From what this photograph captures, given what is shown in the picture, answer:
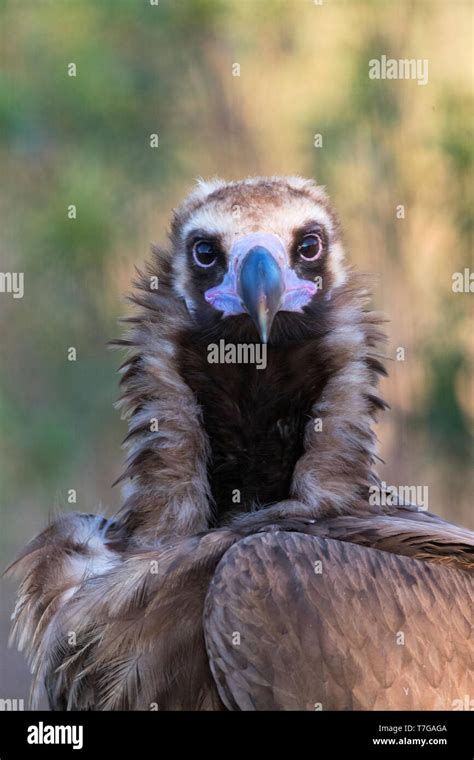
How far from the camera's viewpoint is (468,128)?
14.8 feet

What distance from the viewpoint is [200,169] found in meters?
4.64

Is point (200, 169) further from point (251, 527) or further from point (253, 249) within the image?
point (251, 527)

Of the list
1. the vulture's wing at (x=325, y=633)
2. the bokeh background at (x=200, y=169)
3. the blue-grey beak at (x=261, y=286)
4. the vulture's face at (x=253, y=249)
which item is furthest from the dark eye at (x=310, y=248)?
the bokeh background at (x=200, y=169)

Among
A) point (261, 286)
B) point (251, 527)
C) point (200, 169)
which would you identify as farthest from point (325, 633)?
point (200, 169)

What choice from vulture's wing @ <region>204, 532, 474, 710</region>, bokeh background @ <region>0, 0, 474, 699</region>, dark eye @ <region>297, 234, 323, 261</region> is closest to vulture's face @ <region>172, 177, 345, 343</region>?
dark eye @ <region>297, 234, 323, 261</region>

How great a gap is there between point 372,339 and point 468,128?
2.36 meters

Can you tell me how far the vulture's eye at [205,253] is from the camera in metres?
2.43

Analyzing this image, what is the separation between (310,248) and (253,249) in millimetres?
216

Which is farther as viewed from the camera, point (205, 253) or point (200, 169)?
point (200, 169)

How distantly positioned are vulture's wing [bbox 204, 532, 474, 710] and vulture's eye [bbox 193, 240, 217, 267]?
25.4 inches

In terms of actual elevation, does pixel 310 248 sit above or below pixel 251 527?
above

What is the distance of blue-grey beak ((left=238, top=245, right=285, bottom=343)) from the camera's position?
221 centimetres

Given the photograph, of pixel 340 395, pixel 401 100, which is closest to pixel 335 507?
pixel 340 395

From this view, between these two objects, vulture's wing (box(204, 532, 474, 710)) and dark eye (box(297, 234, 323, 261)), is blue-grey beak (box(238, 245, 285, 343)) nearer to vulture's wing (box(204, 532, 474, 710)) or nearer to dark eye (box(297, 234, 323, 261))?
dark eye (box(297, 234, 323, 261))
